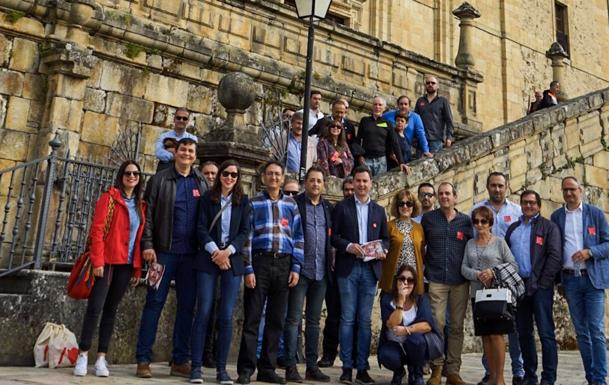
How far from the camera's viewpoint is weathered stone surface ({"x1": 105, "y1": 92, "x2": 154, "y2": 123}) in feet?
29.9

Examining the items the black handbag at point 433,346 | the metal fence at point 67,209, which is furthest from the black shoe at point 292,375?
the metal fence at point 67,209

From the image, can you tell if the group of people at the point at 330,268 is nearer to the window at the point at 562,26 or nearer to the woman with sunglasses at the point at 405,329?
the woman with sunglasses at the point at 405,329

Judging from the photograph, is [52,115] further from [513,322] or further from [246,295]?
[513,322]

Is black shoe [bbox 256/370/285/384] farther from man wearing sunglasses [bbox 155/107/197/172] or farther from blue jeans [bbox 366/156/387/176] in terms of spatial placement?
blue jeans [bbox 366/156/387/176]

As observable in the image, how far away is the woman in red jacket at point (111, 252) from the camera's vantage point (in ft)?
16.9

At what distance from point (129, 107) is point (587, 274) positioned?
627 cm

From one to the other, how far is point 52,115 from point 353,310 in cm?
485

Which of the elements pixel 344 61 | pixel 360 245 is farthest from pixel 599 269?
pixel 344 61

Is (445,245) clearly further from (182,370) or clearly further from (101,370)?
(101,370)

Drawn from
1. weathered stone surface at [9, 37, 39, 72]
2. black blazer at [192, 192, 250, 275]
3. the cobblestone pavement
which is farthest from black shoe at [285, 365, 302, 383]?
weathered stone surface at [9, 37, 39, 72]

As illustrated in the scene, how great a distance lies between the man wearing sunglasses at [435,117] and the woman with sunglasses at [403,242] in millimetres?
3878

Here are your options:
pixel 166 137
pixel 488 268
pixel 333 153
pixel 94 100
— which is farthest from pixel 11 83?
pixel 488 268

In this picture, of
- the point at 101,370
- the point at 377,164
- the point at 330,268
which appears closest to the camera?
the point at 101,370

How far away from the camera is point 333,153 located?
26.3 feet
